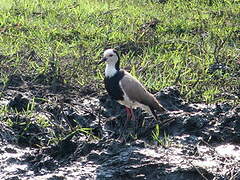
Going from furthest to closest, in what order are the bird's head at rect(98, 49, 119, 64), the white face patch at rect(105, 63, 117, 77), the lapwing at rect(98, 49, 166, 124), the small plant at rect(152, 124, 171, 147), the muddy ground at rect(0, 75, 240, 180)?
the bird's head at rect(98, 49, 119, 64), the white face patch at rect(105, 63, 117, 77), the lapwing at rect(98, 49, 166, 124), the small plant at rect(152, 124, 171, 147), the muddy ground at rect(0, 75, 240, 180)

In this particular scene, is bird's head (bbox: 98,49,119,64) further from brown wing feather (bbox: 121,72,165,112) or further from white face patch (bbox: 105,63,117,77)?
brown wing feather (bbox: 121,72,165,112)

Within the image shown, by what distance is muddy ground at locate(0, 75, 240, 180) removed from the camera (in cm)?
480

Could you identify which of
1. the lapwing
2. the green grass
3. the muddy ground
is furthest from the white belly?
the green grass

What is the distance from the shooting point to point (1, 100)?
19.4ft

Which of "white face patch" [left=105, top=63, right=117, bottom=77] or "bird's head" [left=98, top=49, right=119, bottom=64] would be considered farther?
"bird's head" [left=98, top=49, right=119, bottom=64]

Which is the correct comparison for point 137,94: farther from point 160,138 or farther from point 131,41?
point 131,41

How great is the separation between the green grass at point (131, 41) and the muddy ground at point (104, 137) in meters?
0.33

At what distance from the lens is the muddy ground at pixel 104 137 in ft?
15.7

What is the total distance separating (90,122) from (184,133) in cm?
93

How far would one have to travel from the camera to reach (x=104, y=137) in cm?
541

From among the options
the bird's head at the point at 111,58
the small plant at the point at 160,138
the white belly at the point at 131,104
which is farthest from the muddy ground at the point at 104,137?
the bird's head at the point at 111,58

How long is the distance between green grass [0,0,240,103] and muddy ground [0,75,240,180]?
1.09 ft

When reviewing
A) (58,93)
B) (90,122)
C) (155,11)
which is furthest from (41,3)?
(90,122)

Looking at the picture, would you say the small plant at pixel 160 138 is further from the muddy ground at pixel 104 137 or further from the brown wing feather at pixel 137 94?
the brown wing feather at pixel 137 94
